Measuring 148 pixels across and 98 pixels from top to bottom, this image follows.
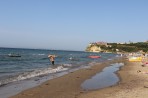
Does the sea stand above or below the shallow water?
above

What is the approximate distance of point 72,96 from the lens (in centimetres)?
1605

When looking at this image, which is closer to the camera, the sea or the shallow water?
the sea

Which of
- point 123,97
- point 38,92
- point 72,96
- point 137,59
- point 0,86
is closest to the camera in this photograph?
point 123,97

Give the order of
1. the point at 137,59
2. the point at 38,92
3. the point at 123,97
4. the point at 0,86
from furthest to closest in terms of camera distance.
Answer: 1. the point at 137,59
2. the point at 0,86
3. the point at 38,92
4. the point at 123,97

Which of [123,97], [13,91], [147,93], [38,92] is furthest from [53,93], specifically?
[147,93]

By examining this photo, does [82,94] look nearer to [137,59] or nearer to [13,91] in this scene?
[13,91]

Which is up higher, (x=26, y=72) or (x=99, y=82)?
(x=26, y=72)

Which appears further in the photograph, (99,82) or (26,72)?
(26,72)

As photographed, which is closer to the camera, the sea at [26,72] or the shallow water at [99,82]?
the sea at [26,72]

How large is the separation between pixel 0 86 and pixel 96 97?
7686 mm

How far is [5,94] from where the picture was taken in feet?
54.4

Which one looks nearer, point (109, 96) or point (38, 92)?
point (109, 96)

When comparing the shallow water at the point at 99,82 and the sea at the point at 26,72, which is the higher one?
the sea at the point at 26,72

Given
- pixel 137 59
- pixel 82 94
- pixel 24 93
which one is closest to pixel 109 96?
pixel 82 94
